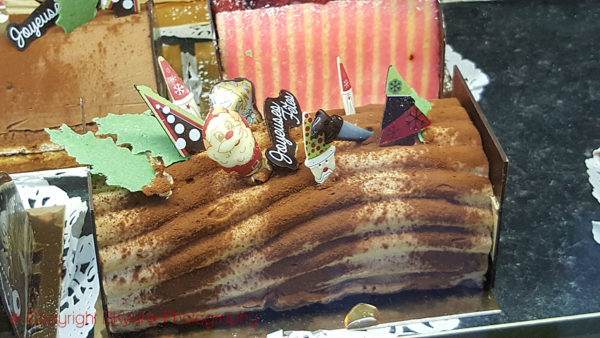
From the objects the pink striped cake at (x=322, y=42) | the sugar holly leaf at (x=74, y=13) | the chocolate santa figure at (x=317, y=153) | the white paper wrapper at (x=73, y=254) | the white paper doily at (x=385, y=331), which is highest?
the sugar holly leaf at (x=74, y=13)

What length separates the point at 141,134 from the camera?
1.74 meters

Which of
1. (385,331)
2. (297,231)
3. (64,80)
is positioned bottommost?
(385,331)

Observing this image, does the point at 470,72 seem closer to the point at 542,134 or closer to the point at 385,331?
the point at 542,134

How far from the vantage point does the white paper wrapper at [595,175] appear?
6.85 ft

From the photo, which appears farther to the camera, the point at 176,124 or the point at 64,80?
the point at 64,80

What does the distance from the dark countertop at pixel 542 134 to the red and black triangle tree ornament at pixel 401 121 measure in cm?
50

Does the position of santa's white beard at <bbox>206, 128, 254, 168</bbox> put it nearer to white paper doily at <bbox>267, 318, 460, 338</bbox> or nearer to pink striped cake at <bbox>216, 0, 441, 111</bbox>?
white paper doily at <bbox>267, 318, 460, 338</bbox>

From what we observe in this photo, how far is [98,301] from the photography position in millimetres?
1862

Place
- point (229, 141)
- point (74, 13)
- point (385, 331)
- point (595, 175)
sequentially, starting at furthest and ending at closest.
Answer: point (595, 175) → point (74, 13) → point (385, 331) → point (229, 141)

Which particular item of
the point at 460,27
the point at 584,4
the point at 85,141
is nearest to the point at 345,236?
the point at 85,141

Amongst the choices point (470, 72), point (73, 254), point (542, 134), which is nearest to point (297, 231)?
point (73, 254)

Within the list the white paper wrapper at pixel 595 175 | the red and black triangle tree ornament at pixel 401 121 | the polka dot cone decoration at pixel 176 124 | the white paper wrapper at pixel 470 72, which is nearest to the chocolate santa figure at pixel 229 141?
the polka dot cone decoration at pixel 176 124

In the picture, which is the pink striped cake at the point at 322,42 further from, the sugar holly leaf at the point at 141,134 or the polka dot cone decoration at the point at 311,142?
the polka dot cone decoration at the point at 311,142

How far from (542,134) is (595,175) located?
0.26 m
